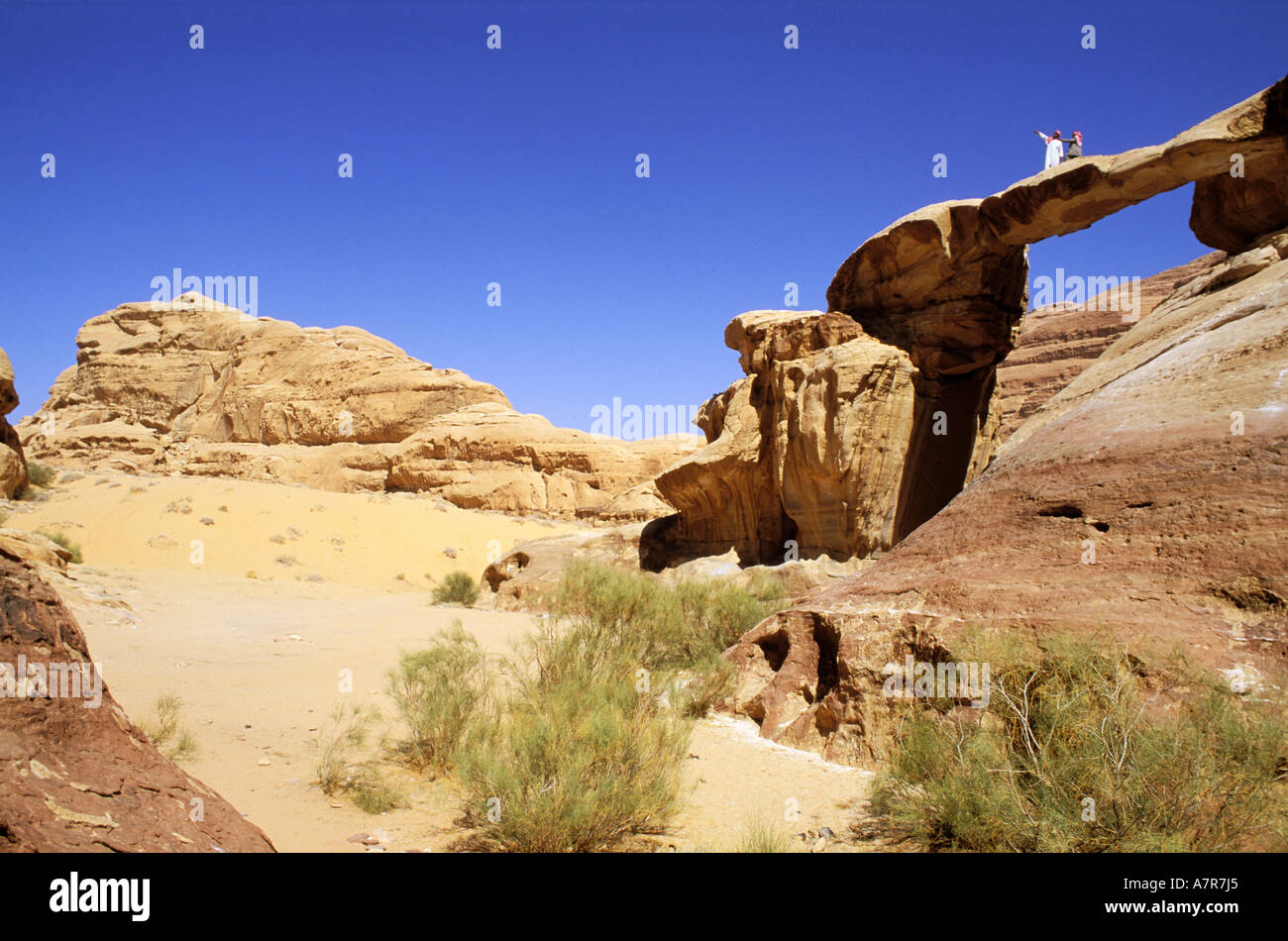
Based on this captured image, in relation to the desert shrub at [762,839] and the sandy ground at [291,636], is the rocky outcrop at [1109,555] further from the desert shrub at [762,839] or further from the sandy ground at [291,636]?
the desert shrub at [762,839]

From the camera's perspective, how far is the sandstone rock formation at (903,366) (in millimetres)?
12000

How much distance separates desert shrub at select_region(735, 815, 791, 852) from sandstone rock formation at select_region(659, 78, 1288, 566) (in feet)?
30.7

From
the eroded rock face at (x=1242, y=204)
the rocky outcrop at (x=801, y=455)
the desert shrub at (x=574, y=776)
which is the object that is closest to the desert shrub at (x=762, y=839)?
the desert shrub at (x=574, y=776)

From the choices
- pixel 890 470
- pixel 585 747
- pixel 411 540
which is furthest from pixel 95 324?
pixel 585 747

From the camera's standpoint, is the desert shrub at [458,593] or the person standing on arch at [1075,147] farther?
the desert shrub at [458,593]

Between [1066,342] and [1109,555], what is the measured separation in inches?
1823

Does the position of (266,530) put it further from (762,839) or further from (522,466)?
(762,839)

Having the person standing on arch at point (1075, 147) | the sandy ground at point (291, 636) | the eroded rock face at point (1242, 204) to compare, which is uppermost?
the person standing on arch at point (1075, 147)

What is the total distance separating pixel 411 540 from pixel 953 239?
59.5ft

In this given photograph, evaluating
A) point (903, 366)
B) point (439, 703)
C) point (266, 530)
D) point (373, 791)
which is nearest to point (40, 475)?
point (266, 530)

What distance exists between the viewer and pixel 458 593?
54.4 feet

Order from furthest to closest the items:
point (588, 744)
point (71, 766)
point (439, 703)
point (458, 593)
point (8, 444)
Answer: point (8, 444) < point (458, 593) < point (439, 703) < point (588, 744) < point (71, 766)

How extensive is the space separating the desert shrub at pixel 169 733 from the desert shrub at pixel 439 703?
1.35 m

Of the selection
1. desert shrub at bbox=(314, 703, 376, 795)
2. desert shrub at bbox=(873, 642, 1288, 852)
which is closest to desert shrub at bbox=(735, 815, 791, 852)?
desert shrub at bbox=(873, 642, 1288, 852)
